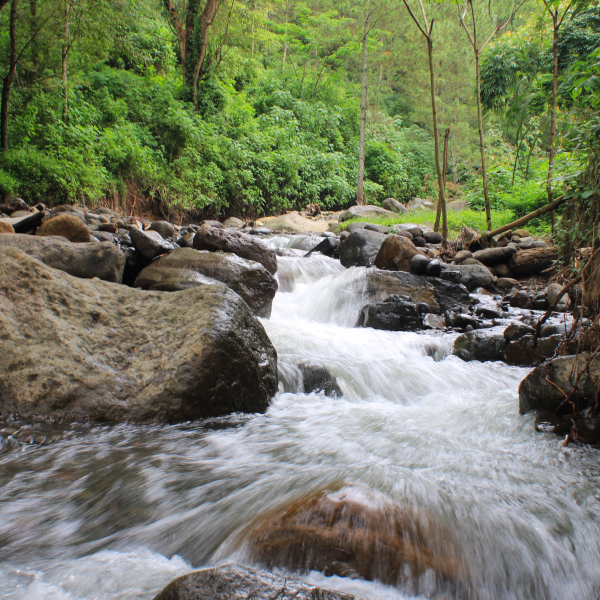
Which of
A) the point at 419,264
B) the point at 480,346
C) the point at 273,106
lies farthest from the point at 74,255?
the point at 273,106

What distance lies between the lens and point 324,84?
25.3 m

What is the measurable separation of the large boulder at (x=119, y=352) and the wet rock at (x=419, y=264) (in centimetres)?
462

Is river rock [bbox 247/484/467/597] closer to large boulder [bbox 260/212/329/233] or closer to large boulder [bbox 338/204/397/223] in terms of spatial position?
large boulder [bbox 260/212/329/233]

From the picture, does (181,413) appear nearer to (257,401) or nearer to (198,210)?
(257,401)

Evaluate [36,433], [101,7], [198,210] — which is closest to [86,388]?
[36,433]

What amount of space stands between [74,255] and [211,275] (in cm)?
158

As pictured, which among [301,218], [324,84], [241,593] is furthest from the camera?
[324,84]

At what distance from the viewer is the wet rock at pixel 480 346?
502 cm

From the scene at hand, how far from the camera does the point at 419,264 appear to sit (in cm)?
758

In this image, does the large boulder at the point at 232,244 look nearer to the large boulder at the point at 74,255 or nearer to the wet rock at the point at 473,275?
the large boulder at the point at 74,255

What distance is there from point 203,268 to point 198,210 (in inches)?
382

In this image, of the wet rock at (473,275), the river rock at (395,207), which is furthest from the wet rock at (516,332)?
the river rock at (395,207)

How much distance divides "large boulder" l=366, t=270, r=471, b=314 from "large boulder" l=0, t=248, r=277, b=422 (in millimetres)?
3680

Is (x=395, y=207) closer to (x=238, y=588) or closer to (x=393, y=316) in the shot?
(x=393, y=316)
